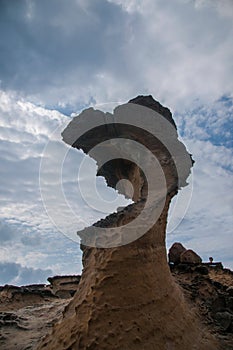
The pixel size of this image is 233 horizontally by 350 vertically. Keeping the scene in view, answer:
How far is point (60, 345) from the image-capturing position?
3.38 meters

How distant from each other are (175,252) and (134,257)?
354cm

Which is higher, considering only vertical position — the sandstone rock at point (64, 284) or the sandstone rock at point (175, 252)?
the sandstone rock at point (64, 284)

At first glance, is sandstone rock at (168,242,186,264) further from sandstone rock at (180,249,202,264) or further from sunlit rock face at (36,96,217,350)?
sunlit rock face at (36,96,217,350)

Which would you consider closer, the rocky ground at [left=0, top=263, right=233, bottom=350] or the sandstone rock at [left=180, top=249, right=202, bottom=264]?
the rocky ground at [left=0, top=263, right=233, bottom=350]

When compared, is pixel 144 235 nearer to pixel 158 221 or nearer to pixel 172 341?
pixel 158 221

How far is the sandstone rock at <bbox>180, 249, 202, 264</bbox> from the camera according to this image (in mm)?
6691

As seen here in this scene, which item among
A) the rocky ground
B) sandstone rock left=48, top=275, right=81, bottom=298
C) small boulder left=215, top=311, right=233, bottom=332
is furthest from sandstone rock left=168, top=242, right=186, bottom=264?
sandstone rock left=48, top=275, right=81, bottom=298

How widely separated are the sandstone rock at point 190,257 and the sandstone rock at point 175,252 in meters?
0.13

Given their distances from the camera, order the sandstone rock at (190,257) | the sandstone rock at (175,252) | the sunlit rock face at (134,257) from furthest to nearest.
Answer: the sandstone rock at (175,252)
the sandstone rock at (190,257)
the sunlit rock face at (134,257)

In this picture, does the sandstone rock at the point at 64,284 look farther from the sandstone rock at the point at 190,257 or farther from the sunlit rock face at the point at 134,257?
the sunlit rock face at the point at 134,257

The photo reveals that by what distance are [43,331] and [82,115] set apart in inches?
145

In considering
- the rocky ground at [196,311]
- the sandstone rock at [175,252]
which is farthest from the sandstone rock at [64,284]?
the sandstone rock at [175,252]

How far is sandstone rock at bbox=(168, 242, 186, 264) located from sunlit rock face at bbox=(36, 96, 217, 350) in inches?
94.3

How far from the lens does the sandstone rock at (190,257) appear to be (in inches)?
263
